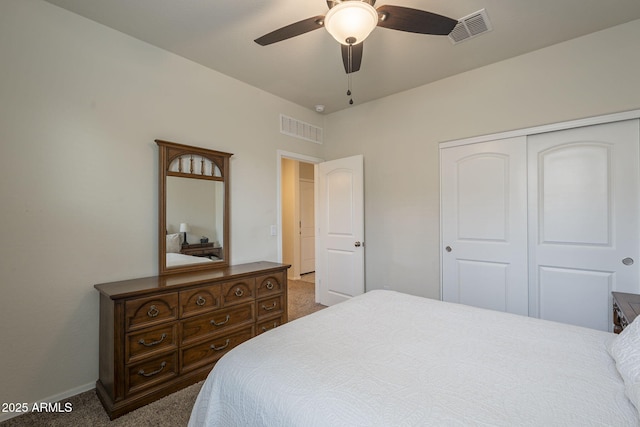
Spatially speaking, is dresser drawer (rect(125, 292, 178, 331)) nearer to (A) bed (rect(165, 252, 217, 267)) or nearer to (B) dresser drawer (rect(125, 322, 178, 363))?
(B) dresser drawer (rect(125, 322, 178, 363))

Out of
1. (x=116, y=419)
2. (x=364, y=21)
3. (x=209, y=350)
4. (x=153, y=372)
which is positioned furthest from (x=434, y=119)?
(x=116, y=419)

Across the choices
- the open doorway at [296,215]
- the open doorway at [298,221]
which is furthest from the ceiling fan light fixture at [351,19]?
the open doorway at [296,215]

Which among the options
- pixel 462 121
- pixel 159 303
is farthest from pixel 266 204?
pixel 462 121

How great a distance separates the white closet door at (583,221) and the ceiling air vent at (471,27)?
107 cm

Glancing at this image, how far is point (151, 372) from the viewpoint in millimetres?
→ 1994

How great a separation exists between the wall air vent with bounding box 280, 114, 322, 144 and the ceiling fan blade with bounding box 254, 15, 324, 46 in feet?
6.07

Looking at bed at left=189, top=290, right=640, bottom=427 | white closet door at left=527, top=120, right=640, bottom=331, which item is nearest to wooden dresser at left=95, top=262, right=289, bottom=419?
bed at left=189, top=290, right=640, bottom=427

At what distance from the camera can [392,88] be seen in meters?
3.30

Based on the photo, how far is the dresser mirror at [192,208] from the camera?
2.46 metres

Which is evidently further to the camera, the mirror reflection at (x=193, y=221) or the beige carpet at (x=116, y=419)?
the mirror reflection at (x=193, y=221)

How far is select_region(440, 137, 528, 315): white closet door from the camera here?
2.68m

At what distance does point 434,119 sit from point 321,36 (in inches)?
61.2

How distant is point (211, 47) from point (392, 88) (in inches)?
76.7

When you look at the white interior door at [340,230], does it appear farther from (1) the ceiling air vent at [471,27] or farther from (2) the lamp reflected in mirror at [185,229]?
(2) the lamp reflected in mirror at [185,229]
